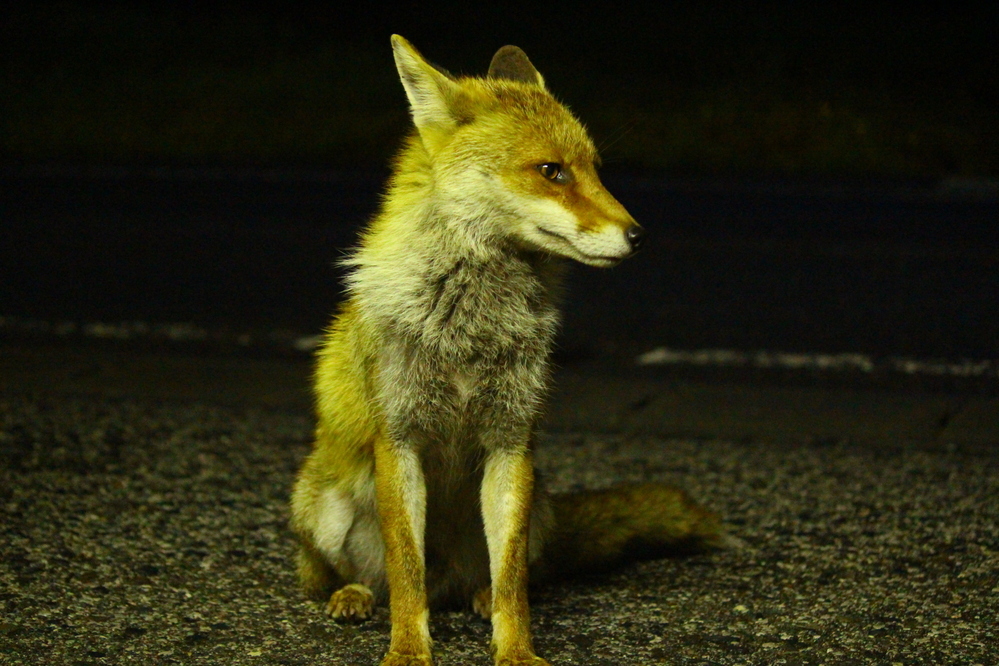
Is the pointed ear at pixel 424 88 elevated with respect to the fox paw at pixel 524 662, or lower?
elevated

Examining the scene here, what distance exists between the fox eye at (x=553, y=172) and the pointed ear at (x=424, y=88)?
318 millimetres

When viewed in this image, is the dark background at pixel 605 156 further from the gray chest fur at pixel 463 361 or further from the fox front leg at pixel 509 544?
the fox front leg at pixel 509 544

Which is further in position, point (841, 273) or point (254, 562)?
point (841, 273)

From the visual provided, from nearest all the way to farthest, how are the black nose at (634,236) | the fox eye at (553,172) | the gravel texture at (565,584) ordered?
the black nose at (634,236) < the fox eye at (553,172) < the gravel texture at (565,584)

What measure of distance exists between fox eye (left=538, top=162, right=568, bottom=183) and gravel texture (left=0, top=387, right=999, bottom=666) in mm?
1328

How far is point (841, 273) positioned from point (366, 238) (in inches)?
243

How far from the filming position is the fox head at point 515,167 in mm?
3283

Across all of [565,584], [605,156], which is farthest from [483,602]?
[605,156]

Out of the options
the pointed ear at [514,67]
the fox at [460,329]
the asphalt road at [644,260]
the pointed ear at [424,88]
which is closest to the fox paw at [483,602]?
the fox at [460,329]

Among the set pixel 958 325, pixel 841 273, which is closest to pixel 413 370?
pixel 958 325

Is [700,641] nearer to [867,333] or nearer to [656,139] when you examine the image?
[867,333]

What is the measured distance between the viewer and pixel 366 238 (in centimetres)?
371

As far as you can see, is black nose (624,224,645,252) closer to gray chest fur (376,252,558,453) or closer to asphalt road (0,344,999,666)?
gray chest fur (376,252,558,453)

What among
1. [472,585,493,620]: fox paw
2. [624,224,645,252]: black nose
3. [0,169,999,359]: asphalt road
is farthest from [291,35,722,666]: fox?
[0,169,999,359]: asphalt road
